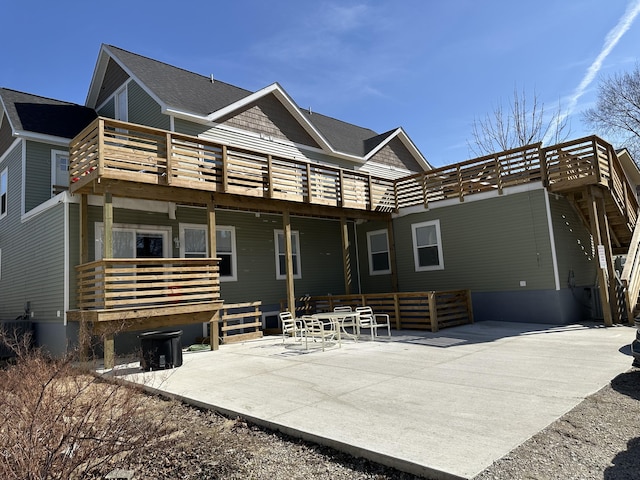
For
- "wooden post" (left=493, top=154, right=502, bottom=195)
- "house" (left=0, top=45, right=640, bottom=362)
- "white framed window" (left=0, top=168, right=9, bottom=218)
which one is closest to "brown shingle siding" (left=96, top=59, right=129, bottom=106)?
"house" (left=0, top=45, right=640, bottom=362)

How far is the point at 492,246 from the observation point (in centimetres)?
1300

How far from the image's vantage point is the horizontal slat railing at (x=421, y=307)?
460 inches

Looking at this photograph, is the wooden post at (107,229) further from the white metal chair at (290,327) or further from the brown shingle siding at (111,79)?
the brown shingle siding at (111,79)

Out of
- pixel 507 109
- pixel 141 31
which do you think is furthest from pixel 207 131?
pixel 507 109

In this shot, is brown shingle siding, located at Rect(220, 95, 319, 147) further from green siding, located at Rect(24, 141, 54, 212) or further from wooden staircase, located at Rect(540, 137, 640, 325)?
wooden staircase, located at Rect(540, 137, 640, 325)

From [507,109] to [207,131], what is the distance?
22622 mm

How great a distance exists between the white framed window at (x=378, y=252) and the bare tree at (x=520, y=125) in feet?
55.3

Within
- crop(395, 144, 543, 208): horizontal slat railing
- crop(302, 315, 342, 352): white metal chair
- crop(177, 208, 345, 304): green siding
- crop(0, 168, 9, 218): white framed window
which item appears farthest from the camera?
crop(0, 168, 9, 218): white framed window

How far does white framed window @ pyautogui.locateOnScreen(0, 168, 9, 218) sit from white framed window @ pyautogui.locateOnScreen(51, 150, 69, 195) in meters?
2.55

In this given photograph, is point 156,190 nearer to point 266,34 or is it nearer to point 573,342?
point 266,34

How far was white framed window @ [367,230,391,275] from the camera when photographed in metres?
15.9

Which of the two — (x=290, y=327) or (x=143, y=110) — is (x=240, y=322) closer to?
(x=290, y=327)

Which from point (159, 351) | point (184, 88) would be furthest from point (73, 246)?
point (184, 88)

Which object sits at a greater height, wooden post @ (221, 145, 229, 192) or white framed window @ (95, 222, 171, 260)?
wooden post @ (221, 145, 229, 192)
